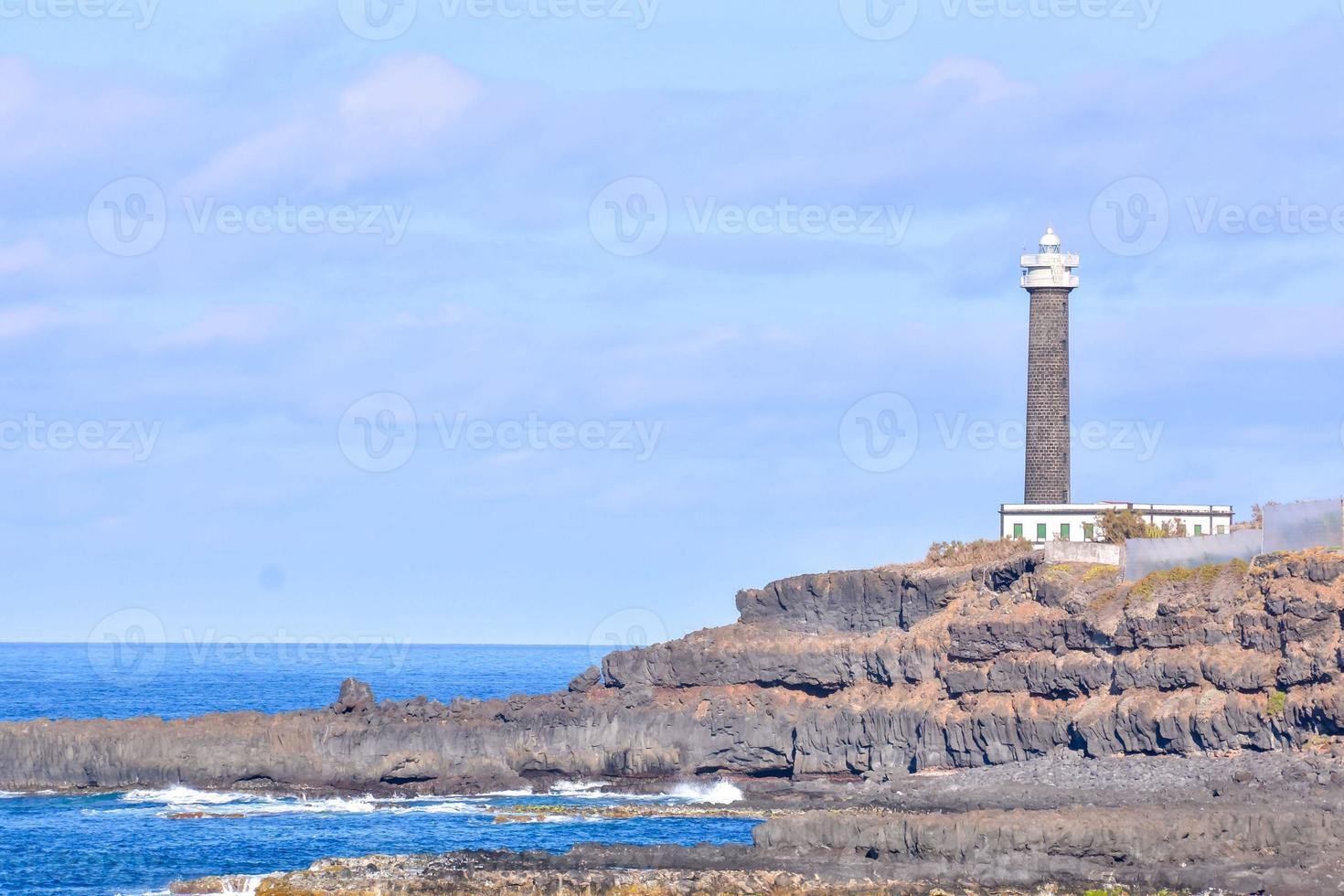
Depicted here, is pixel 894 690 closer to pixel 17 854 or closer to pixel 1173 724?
pixel 1173 724

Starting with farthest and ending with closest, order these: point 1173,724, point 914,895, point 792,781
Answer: point 792,781
point 1173,724
point 914,895

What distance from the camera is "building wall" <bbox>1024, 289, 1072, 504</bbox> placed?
297 feet

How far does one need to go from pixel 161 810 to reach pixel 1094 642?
114ft

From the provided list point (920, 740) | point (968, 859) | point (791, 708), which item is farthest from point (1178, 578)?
point (968, 859)

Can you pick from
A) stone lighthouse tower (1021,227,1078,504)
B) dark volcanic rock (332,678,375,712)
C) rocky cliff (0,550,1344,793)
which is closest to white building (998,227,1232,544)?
stone lighthouse tower (1021,227,1078,504)

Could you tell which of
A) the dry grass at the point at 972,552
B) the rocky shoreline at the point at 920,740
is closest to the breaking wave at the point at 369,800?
the rocky shoreline at the point at 920,740

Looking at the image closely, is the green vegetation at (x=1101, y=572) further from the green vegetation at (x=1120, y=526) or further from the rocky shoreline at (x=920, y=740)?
the green vegetation at (x=1120, y=526)

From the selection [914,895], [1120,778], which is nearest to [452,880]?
[914,895]

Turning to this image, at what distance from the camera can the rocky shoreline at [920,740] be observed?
47.6 meters

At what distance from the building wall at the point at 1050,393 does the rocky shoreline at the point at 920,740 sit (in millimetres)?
11872

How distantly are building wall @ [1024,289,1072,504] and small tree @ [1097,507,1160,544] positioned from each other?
4.50 m

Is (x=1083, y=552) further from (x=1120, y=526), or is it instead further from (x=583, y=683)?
(x=583, y=683)

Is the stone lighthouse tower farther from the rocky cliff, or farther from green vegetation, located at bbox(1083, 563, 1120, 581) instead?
green vegetation, located at bbox(1083, 563, 1120, 581)

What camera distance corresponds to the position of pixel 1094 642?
71000mm
